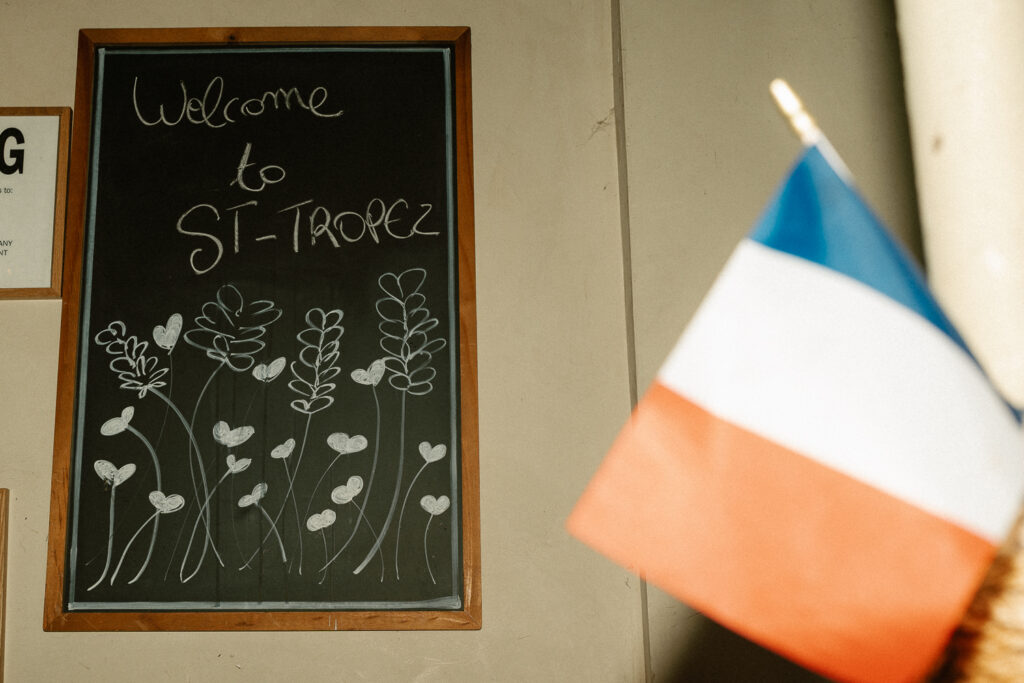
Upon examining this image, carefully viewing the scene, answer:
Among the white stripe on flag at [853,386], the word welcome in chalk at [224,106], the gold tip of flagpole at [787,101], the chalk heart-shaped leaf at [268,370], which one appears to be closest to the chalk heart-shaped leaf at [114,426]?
the chalk heart-shaped leaf at [268,370]

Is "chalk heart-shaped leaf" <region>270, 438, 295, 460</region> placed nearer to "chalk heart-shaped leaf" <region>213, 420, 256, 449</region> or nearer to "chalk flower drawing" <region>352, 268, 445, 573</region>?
"chalk heart-shaped leaf" <region>213, 420, 256, 449</region>

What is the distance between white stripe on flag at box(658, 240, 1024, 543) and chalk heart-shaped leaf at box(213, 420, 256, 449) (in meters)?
0.89

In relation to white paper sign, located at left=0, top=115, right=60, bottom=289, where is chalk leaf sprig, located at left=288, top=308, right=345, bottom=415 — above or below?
below

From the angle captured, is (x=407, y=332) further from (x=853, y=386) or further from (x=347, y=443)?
(x=853, y=386)

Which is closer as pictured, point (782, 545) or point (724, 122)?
point (782, 545)

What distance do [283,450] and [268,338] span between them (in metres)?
0.22

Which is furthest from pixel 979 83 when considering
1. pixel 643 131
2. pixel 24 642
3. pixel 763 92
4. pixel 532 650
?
pixel 24 642

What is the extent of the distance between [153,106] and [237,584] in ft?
3.22

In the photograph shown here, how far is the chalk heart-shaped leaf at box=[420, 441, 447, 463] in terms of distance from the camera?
1.34 metres

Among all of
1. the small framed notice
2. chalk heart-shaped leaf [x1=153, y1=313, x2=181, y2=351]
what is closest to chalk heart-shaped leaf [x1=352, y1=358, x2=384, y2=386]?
chalk heart-shaped leaf [x1=153, y1=313, x2=181, y2=351]

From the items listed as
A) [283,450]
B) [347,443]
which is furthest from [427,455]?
[283,450]

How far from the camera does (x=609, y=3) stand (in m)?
1.50

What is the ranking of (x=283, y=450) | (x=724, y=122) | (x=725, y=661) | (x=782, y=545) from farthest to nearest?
(x=283, y=450)
(x=724, y=122)
(x=725, y=661)
(x=782, y=545)

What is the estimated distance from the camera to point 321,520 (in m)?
1.32
